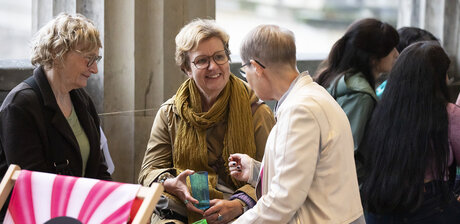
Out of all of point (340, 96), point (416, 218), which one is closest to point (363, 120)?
point (340, 96)

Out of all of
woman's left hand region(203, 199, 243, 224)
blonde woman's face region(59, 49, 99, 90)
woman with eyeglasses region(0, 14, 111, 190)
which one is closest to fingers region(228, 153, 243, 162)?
woman's left hand region(203, 199, 243, 224)

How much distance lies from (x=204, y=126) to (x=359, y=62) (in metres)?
1.24

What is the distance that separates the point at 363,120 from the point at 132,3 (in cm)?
150

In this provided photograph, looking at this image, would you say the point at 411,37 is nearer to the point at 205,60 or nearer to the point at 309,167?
the point at 205,60

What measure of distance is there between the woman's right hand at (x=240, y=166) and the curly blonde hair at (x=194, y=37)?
2.12 feet

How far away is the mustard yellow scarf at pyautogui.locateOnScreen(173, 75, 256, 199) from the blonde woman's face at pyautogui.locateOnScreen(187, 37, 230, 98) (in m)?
0.05

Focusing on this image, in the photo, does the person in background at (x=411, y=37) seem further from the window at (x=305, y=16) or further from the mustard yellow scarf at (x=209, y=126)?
the mustard yellow scarf at (x=209, y=126)

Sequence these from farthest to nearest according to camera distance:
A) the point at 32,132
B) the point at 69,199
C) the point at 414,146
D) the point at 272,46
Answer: the point at 414,146
the point at 32,132
the point at 272,46
the point at 69,199

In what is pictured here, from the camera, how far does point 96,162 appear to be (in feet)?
11.2

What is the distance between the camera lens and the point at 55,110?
3.19 meters

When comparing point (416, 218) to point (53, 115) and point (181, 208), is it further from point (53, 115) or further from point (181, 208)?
point (53, 115)

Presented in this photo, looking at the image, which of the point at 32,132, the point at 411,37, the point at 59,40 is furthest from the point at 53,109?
the point at 411,37

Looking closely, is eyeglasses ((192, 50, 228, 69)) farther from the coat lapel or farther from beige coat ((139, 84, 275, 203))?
the coat lapel

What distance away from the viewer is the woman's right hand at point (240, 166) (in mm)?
3211
